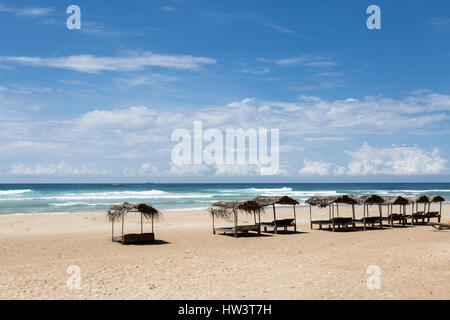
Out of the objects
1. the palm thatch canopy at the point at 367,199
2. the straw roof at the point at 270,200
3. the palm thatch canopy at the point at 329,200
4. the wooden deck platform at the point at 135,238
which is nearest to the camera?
the wooden deck platform at the point at 135,238

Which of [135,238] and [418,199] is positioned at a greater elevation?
[418,199]

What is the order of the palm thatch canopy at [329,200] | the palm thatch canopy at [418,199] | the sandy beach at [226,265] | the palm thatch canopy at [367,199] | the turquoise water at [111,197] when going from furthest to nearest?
the turquoise water at [111,197] < the palm thatch canopy at [418,199] < the palm thatch canopy at [367,199] < the palm thatch canopy at [329,200] < the sandy beach at [226,265]

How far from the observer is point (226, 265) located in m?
12.7

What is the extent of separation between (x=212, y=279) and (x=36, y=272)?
209 inches

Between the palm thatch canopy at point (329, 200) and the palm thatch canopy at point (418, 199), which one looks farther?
the palm thatch canopy at point (418, 199)

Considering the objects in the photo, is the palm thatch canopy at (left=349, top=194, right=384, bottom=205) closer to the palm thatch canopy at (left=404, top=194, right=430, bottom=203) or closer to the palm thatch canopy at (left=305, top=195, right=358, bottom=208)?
the palm thatch canopy at (left=305, top=195, right=358, bottom=208)

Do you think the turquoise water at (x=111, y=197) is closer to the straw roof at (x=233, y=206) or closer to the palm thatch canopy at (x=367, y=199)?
the straw roof at (x=233, y=206)

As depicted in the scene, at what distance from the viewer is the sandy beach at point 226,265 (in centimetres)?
944

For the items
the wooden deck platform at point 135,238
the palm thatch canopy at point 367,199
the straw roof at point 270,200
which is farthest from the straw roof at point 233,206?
the palm thatch canopy at point 367,199

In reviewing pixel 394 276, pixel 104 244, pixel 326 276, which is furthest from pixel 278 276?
pixel 104 244

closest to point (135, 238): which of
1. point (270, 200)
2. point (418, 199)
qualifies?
point (270, 200)

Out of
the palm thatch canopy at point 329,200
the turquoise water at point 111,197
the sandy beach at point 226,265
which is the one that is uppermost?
the palm thatch canopy at point 329,200

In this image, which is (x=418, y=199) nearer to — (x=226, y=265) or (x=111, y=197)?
(x=226, y=265)

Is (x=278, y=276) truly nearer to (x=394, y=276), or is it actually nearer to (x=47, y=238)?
(x=394, y=276)
